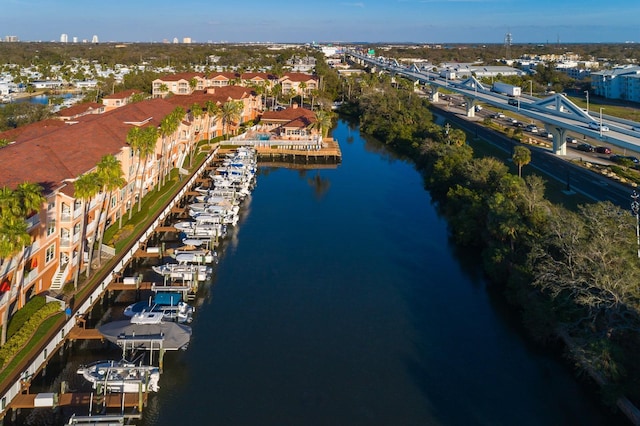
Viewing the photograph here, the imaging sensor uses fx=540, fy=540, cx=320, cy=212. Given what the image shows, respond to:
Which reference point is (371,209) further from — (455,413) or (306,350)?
(455,413)

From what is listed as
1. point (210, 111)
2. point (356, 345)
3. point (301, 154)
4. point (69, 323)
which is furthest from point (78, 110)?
Answer: point (356, 345)

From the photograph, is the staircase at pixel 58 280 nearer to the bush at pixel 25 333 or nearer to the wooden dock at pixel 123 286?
the wooden dock at pixel 123 286

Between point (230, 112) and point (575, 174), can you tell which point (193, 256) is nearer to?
point (575, 174)

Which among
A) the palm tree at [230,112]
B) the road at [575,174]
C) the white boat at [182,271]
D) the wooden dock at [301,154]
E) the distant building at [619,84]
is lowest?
the white boat at [182,271]

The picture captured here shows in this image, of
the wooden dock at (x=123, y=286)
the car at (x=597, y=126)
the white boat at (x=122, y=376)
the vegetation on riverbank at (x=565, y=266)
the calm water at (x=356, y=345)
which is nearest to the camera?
the white boat at (x=122, y=376)

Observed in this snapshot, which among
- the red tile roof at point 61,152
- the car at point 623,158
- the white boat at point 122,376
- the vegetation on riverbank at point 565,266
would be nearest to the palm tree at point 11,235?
the white boat at point 122,376

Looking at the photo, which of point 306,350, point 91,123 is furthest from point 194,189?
point 306,350
